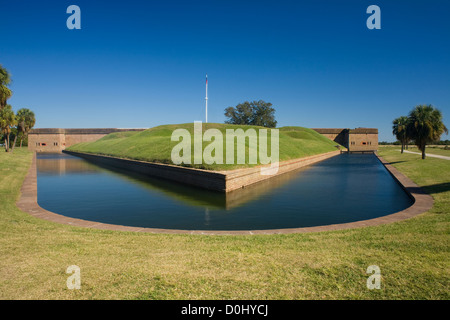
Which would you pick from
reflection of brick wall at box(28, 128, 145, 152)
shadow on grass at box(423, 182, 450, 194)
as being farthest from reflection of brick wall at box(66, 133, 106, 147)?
shadow on grass at box(423, 182, 450, 194)

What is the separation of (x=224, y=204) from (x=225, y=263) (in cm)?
674

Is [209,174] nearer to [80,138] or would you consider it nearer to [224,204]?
[224,204]

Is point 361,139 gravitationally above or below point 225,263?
above

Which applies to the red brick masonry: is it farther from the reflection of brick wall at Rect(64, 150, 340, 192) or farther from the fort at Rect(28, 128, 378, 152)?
the fort at Rect(28, 128, 378, 152)

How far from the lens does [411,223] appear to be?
267 inches

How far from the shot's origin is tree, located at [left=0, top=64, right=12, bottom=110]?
25.4 m

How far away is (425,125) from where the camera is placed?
76.2 ft

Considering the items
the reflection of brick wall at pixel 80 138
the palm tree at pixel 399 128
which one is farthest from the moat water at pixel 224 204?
the reflection of brick wall at pixel 80 138

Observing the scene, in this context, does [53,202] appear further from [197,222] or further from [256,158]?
[256,158]

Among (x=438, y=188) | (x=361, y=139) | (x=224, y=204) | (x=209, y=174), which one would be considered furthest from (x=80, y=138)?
(x=438, y=188)

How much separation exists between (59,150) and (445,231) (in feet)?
244

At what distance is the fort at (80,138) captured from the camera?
6438 cm

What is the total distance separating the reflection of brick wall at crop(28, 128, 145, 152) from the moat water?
2241 inches
